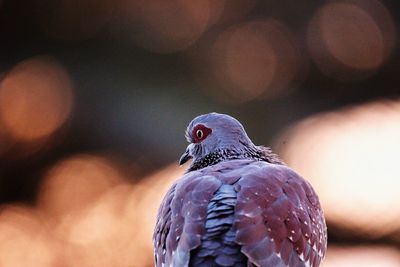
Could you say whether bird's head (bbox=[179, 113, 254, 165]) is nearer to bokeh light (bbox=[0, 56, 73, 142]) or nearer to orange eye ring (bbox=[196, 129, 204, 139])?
orange eye ring (bbox=[196, 129, 204, 139])

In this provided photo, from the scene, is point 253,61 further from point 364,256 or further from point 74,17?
point 364,256

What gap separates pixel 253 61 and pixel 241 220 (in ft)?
17.0

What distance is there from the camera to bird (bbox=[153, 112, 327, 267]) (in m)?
4.68

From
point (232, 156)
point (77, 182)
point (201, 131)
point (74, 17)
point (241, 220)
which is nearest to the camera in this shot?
point (241, 220)

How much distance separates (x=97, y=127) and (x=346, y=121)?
2.05 m

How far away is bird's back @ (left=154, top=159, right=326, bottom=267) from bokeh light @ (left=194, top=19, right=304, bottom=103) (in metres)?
4.38

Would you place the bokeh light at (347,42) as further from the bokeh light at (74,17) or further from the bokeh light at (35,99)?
the bokeh light at (35,99)

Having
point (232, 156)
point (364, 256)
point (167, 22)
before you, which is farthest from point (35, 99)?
point (232, 156)

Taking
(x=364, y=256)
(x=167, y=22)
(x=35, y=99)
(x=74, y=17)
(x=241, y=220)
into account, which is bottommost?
(x=241, y=220)

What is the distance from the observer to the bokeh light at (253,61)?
968cm

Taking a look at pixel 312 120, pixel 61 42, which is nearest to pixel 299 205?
pixel 312 120

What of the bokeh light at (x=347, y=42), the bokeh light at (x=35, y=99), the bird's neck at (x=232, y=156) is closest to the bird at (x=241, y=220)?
the bird's neck at (x=232, y=156)

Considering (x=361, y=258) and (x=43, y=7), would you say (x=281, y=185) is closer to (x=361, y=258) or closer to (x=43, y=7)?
(x=361, y=258)

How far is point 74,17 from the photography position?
9930 millimetres
